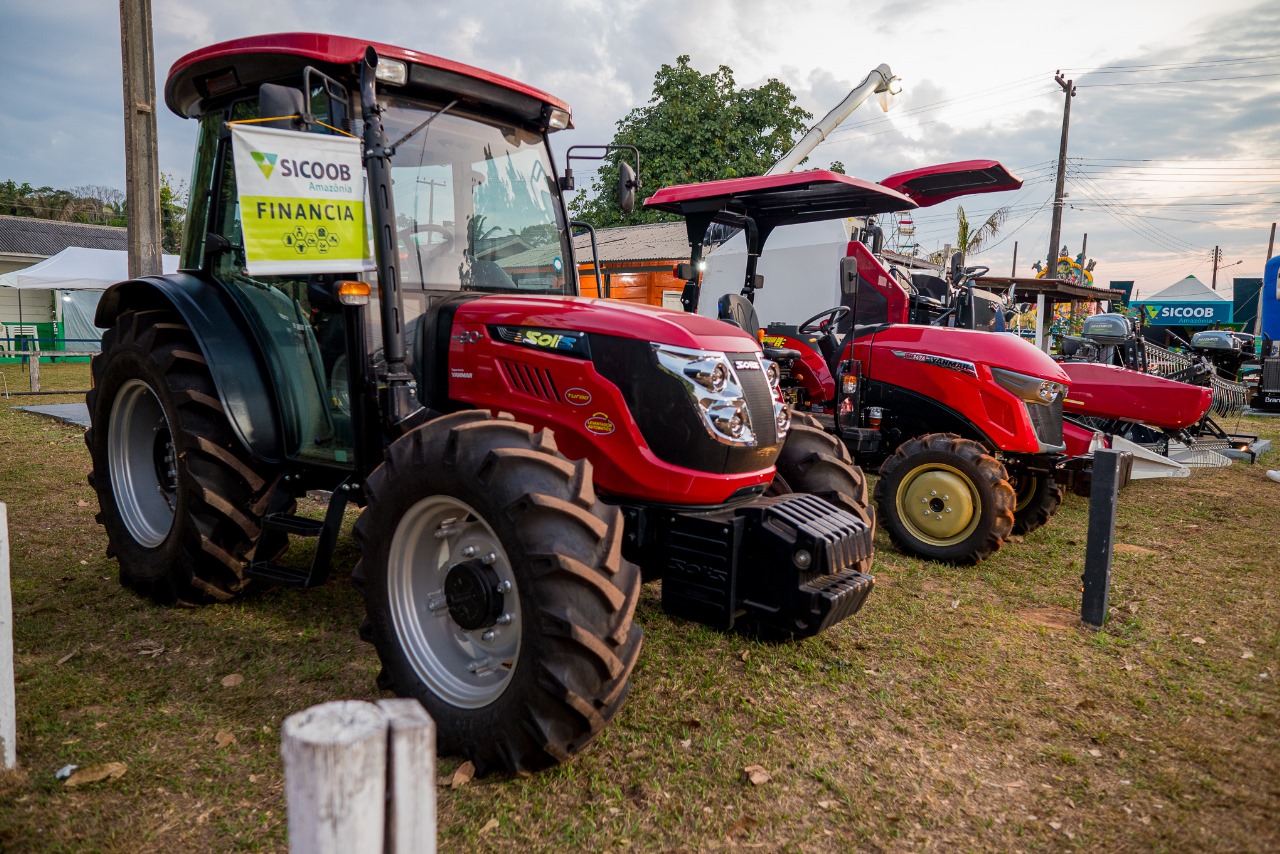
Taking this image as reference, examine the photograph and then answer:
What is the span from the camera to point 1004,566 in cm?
551

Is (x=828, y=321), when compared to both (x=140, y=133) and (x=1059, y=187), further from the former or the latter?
(x=1059, y=187)

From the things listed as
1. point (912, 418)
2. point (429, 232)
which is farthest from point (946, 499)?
point (429, 232)

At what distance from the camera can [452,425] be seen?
287 cm

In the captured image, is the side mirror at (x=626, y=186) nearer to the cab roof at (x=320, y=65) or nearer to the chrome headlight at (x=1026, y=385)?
the cab roof at (x=320, y=65)

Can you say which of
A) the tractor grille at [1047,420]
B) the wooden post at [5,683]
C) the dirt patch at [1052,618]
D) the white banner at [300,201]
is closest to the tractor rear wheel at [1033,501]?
the tractor grille at [1047,420]

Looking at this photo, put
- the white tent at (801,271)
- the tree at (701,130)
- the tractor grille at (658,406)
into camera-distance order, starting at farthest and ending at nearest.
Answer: the tree at (701,130), the white tent at (801,271), the tractor grille at (658,406)

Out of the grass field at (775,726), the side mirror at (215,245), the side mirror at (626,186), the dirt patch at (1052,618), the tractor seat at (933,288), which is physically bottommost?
the dirt patch at (1052,618)

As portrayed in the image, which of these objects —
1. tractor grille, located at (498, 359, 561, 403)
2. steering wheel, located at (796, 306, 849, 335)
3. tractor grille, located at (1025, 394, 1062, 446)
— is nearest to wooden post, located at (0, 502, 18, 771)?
tractor grille, located at (498, 359, 561, 403)

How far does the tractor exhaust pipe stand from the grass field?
114cm

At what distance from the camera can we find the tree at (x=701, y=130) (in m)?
28.4

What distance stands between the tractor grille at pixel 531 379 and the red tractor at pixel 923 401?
78.7 inches

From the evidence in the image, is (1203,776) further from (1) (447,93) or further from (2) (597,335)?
(1) (447,93)

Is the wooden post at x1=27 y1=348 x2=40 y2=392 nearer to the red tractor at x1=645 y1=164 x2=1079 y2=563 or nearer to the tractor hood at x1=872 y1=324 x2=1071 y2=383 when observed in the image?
the red tractor at x1=645 y1=164 x2=1079 y2=563

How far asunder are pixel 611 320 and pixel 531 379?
1.27ft
